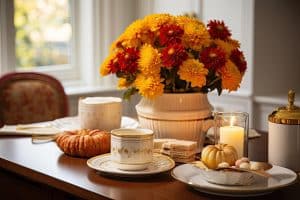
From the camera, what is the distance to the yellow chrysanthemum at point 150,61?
1752mm

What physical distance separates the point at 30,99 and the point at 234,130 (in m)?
1.24

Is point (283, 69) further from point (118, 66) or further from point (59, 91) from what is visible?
point (118, 66)

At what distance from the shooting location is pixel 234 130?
1702 mm

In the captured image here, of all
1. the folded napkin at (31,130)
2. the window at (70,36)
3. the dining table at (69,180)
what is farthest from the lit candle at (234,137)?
the window at (70,36)

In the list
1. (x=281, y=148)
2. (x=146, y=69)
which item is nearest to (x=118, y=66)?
(x=146, y=69)

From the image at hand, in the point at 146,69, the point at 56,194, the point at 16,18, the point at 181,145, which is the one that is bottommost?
the point at 56,194

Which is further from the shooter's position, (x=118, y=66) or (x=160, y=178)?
(x=118, y=66)

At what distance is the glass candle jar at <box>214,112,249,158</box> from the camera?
1700 millimetres

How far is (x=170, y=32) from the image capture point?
1.77 m

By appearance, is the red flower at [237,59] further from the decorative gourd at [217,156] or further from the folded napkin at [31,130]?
the folded napkin at [31,130]

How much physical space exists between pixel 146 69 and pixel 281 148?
441mm

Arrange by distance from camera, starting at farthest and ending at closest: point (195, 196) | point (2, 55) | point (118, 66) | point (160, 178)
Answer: point (2, 55), point (118, 66), point (160, 178), point (195, 196)

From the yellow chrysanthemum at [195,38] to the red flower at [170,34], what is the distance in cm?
2

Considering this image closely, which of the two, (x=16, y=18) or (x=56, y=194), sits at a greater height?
(x=16, y=18)
